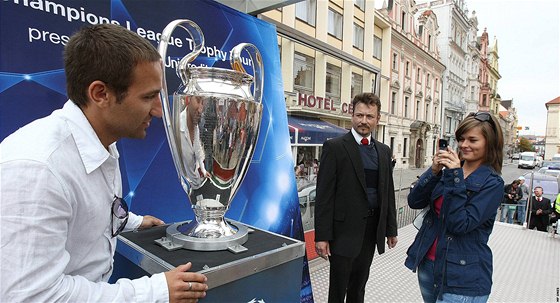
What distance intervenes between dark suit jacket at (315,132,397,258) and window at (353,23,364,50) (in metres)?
12.1

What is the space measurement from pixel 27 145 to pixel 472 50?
1609 inches

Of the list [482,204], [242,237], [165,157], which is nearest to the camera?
[242,237]

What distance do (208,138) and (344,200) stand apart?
127 centimetres

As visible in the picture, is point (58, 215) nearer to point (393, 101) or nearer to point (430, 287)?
point (430, 287)

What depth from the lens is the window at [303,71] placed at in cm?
816

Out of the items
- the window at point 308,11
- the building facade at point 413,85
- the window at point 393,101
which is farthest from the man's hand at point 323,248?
the window at point 393,101

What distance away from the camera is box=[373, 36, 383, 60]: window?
49.5 feet

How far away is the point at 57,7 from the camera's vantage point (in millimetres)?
1284

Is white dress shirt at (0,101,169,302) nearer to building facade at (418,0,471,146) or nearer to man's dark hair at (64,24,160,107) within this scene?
man's dark hair at (64,24,160,107)

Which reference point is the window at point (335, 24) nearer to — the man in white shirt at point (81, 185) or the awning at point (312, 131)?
the awning at point (312, 131)

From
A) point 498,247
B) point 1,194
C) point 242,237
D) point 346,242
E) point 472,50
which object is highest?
point 472,50

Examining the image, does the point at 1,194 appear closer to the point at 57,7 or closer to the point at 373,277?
the point at 57,7

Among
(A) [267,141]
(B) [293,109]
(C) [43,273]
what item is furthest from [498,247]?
(C) [43,273]

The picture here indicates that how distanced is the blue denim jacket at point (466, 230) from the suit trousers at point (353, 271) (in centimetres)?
63
